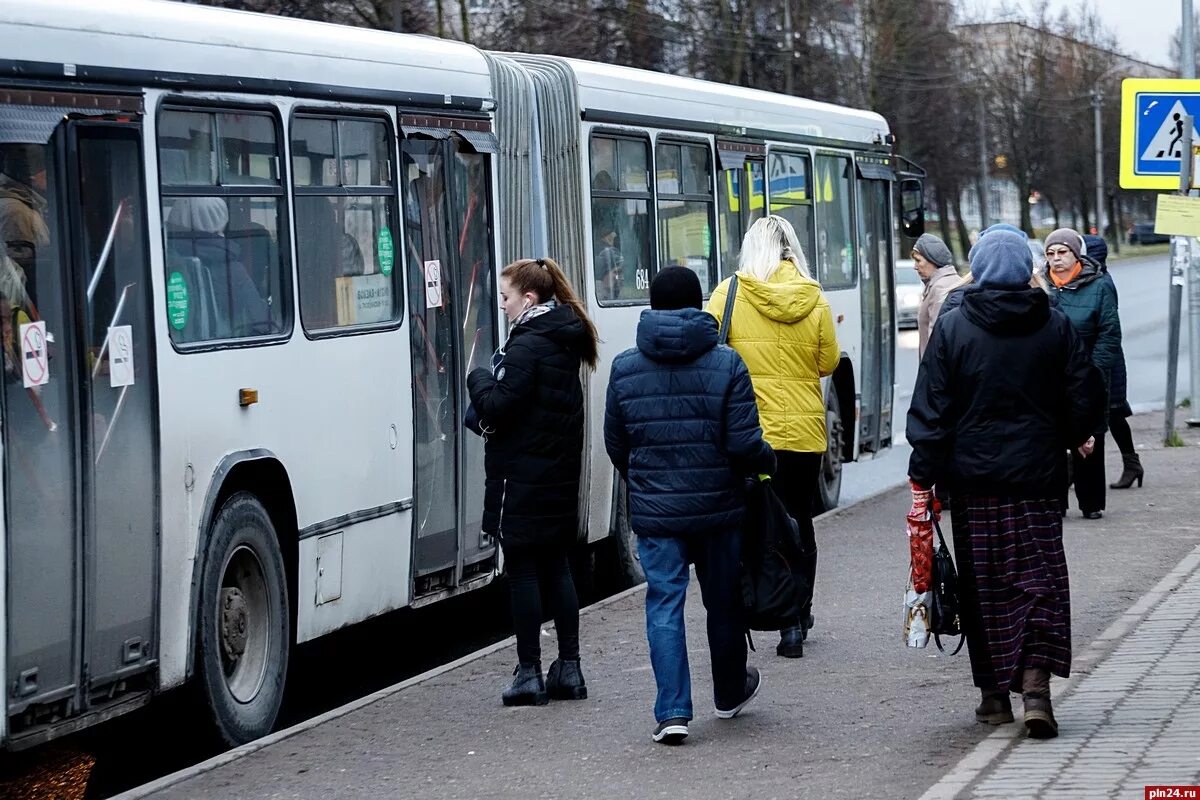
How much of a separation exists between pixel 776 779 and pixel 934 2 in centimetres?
5689

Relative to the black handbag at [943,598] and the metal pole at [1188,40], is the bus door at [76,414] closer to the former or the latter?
the black handbag at [943,598]

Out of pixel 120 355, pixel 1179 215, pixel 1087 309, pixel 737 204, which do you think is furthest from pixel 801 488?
pixel 1179 215

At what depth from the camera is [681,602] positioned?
283 inches

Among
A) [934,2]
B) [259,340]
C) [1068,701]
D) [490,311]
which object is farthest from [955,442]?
[934,2]

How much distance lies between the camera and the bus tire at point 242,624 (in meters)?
7.44

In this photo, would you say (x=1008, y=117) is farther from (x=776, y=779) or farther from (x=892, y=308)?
(x=776, y=779)

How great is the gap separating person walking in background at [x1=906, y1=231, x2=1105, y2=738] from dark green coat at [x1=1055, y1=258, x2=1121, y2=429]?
20.3 feet

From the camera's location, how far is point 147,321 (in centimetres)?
698

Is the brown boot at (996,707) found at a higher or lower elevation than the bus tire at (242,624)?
lower

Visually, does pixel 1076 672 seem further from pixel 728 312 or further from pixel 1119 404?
pixel 1119 404

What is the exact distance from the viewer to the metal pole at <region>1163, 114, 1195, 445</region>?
15.6m

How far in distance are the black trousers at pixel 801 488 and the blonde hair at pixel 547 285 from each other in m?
1.12

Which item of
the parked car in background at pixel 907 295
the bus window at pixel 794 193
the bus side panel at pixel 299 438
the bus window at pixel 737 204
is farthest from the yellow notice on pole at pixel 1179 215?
the parked car in background at pixel 907 295

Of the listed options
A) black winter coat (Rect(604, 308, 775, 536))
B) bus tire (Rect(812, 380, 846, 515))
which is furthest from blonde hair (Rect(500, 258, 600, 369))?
bus tire (Rect(812, 380, 846, 515))
